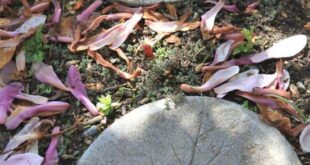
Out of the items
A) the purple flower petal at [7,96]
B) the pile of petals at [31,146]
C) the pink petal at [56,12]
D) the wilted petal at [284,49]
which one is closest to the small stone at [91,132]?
the pile of petals at [31,146]

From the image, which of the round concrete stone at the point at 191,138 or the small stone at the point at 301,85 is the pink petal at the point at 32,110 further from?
the small stone at the point at 301,85

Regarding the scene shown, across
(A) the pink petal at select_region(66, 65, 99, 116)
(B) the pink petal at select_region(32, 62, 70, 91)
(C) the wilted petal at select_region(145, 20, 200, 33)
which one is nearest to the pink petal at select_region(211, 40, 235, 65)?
(C) the wilted petal at select_region(145, 20, 200, 33)

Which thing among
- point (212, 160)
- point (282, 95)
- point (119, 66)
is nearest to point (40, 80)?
point (119, 66)

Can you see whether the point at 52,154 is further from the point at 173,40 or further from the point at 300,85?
the point at 300,85

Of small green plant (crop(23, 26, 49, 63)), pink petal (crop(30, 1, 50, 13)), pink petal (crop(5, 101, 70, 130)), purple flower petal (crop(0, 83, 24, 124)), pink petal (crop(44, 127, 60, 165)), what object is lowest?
pink petal (crop(44, 127, 60, 165))

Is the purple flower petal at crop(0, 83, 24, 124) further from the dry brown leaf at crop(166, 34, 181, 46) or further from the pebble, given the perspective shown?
the pebble

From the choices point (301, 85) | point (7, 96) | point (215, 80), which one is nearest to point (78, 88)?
point (7, 96)
